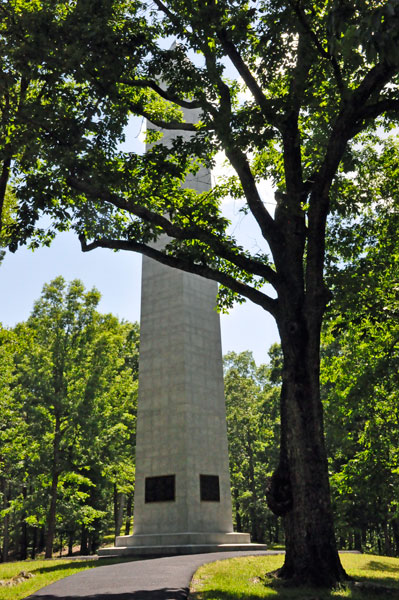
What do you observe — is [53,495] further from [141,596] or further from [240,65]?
[240,65]

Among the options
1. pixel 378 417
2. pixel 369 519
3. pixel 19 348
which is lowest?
pixel 369 519

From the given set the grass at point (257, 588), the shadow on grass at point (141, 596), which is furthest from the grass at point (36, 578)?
the grass at point (257, 588)

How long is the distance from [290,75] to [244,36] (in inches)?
62.7

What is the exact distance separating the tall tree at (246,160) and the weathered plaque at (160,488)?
43.6ft

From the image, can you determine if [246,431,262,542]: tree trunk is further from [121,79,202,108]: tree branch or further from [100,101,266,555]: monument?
[121,79,202,108]: tree branch

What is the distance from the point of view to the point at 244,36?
1214cm

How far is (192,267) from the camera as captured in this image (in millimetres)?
12539

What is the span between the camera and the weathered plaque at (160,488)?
74.3ft

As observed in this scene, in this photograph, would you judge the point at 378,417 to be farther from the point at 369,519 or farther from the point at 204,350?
the point at 369,519

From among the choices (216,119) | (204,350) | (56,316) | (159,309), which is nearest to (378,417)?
(204,350)

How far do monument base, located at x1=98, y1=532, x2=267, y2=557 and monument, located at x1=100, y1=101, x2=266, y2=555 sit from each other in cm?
4

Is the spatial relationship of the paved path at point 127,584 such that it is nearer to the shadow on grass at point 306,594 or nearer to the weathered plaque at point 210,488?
the shadow on grass at point 306,594

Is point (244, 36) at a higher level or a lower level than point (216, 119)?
higher

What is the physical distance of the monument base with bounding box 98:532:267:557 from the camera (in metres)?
20.0
